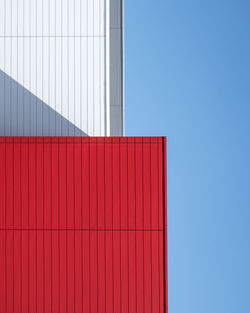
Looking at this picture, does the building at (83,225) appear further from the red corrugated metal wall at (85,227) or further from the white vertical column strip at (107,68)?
the white vertical column strip at (107,68)

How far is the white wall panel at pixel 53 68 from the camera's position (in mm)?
5988

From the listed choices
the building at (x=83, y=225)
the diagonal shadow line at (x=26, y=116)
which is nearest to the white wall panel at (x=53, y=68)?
the diagonal shadow line at (x=26, y=116)

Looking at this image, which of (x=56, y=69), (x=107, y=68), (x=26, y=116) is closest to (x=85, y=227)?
(x=26, y=116)

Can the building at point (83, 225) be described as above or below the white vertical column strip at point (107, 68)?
below

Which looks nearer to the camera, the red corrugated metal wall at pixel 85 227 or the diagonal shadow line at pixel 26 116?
the red corrugated metal wall at pixel 85 227

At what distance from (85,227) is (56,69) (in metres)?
3.45

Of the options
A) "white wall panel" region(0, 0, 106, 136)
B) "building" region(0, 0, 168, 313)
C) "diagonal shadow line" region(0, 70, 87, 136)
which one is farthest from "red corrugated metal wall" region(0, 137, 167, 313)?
"white wall panel" region(0, 0, 106, 136)

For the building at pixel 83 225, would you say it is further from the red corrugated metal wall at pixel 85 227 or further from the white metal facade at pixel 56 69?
the white metal facade at pixel 56 69

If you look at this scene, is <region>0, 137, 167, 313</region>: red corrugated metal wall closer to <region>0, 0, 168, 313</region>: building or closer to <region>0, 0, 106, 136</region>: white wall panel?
<region>0, 0, 168, 313</region>: building

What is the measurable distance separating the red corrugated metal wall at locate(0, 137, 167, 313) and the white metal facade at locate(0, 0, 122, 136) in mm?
1537

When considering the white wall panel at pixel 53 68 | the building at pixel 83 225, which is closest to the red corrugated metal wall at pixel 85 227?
the building at pixel 83 225

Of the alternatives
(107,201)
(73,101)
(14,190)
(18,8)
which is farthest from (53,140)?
(18,8)

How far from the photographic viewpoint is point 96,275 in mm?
4441

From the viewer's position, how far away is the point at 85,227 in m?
4.47
